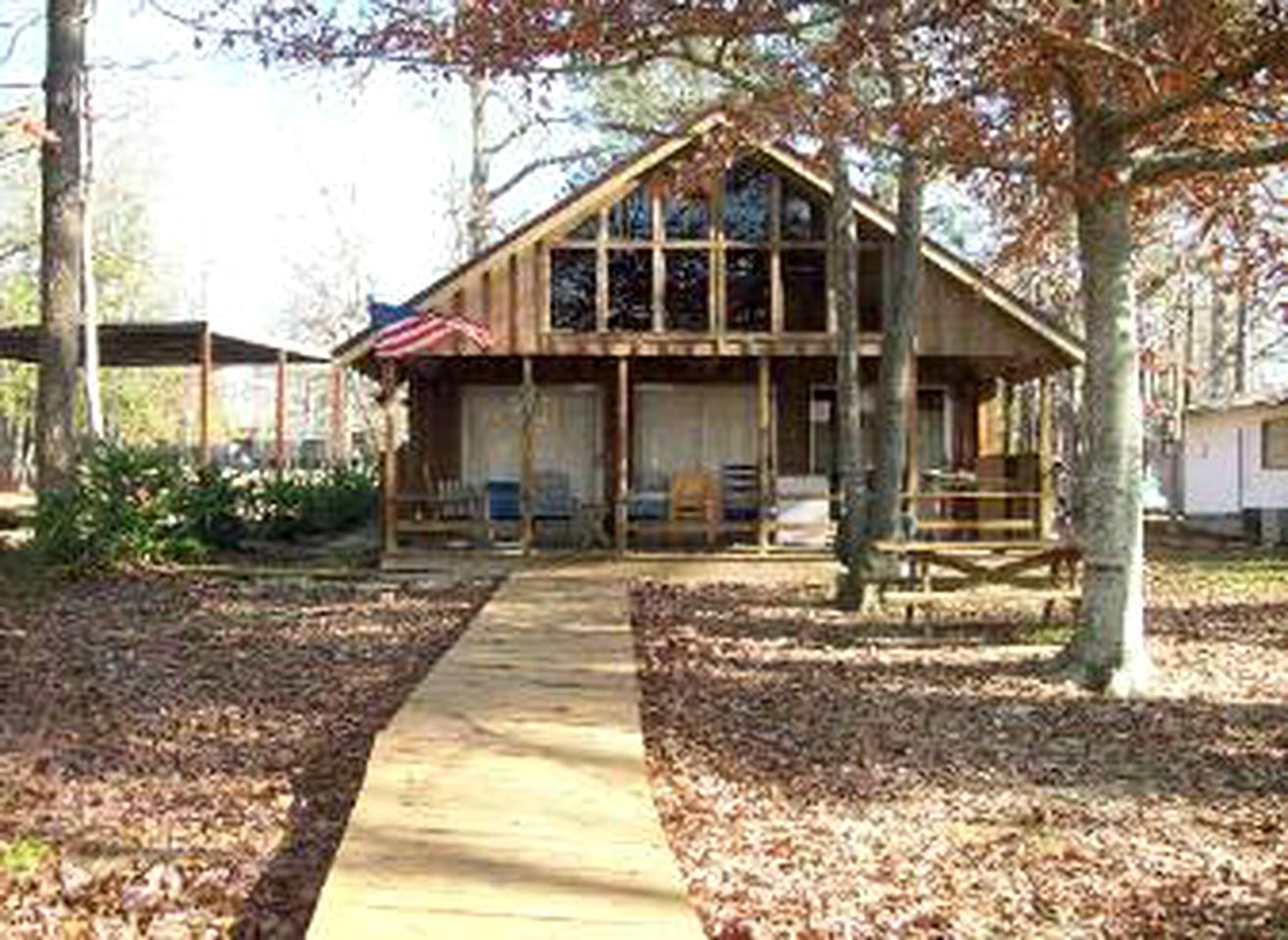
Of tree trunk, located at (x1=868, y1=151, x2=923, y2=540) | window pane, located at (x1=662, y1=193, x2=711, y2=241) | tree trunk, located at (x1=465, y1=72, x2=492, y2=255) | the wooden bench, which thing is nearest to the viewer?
the wooden bench

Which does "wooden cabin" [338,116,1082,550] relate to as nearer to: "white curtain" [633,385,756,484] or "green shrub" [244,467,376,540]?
"white curtain" [633,385,756,484]

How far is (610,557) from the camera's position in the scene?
20375 mm

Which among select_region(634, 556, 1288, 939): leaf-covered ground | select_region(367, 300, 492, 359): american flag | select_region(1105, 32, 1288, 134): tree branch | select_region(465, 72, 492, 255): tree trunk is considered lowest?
select_region(634, 556, 1288, 939): leaf-covered ground

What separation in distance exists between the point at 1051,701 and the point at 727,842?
4289 millimetres

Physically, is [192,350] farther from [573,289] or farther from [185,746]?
[185,746]

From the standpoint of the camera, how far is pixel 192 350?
25156mm

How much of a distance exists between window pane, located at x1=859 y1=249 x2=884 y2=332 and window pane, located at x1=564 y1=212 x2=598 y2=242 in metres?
3.55

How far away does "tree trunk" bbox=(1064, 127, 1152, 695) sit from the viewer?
11.1 m

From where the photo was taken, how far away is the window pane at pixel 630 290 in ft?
70.2

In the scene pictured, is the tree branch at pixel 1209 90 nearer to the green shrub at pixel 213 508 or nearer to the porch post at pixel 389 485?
the porch post at pixel 389 485

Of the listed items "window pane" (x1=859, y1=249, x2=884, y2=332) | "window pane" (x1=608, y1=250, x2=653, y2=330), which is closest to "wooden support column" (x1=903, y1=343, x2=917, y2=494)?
"window pane" (x1=859, y1=249, x2=884, y2=332)

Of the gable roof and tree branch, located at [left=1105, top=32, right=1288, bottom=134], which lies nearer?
tree branch, located at [left=1105, top=32, right=1288, bottom=134]

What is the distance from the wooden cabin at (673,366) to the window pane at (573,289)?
0.09 ft

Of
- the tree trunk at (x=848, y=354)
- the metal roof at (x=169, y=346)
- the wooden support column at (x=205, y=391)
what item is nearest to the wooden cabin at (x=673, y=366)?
the tree trunk at (x=848, y=354)
